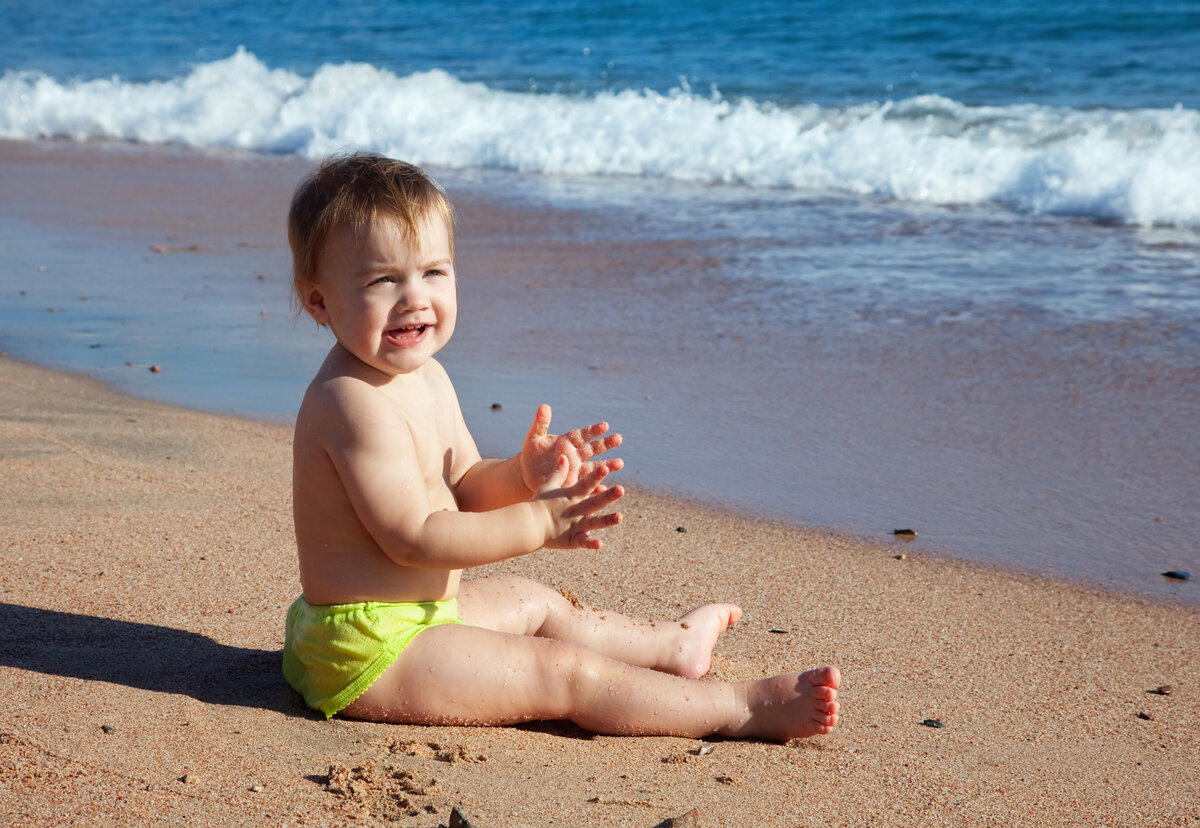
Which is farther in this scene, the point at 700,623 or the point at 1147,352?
the point at 1147,352

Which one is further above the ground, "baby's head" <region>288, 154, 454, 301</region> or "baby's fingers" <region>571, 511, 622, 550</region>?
"baby's head" <region>288, 154, 454, 301</region>

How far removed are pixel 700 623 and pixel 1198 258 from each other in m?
5.36

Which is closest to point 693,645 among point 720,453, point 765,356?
point 720,453

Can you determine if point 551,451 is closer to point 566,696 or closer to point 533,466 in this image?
point 533,466

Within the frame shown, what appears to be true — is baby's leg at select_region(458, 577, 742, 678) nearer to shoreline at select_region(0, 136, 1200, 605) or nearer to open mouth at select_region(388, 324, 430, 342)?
open mouth at select_region(388, 324, 430, 342)

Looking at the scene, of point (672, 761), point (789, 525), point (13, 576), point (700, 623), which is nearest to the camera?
point (672, 761)

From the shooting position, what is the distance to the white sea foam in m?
9.16

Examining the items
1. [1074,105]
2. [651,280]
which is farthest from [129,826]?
[1074,105]

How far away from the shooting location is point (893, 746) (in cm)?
254

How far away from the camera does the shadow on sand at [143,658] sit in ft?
8.50

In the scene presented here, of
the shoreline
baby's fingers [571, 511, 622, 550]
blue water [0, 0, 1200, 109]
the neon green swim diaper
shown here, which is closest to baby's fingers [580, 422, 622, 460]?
baby's fingers [571, 511, 622, 550]

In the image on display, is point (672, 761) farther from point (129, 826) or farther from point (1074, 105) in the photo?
point (1074, 105)

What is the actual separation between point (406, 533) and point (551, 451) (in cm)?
34

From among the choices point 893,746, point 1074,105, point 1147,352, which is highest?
point 1074,105
